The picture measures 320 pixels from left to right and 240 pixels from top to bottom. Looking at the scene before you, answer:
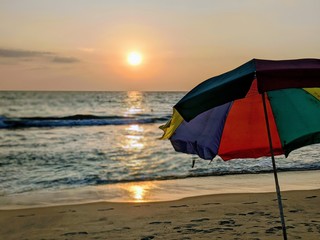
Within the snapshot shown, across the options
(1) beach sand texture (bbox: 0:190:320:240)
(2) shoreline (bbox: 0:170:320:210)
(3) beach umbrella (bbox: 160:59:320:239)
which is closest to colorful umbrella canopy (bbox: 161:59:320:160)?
(3) beach umbrella (bbox: 160:59:320:239)

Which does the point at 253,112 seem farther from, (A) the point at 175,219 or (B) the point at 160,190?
(B) the point at 160,190

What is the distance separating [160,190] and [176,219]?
339 centimetres

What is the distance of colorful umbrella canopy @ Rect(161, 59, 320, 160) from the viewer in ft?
10.1

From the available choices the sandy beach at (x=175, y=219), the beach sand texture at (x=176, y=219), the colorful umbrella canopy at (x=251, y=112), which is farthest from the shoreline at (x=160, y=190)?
the colorful umbrella canopy at (x=251, y=112)

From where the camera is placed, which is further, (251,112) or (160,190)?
(160,190)

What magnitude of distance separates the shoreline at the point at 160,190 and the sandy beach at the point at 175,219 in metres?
0.52

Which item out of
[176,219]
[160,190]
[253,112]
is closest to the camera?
[253,112]

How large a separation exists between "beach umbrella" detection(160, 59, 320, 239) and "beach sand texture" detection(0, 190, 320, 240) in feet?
8.42

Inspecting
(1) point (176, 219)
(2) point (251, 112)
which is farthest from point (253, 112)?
(1) point (176, 219)

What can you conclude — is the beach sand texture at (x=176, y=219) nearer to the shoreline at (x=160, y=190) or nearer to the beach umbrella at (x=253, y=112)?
the shoreline at (x=160, y=190)

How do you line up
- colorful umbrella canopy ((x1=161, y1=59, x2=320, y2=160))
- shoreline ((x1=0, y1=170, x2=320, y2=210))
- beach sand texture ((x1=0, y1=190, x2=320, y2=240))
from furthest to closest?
1. shoreline ((x1=0, y1=170, x2=320, y2=210))
2. beach sand texture ((x1=0, y1=190, x2=320, y2=240))
3. colorful umbrella canopy ((x1=161, y1=59, x2=320, y2=160))

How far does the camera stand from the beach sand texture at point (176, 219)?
6.71 meters

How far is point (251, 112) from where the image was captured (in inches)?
170

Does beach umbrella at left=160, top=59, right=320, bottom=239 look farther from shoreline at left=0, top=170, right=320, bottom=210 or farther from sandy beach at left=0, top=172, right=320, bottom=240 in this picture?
shoreline at left=0, top=170, right=320, bottom=210
